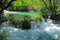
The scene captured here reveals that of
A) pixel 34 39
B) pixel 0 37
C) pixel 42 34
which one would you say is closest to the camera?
pixel 0 37

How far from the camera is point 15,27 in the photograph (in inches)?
686

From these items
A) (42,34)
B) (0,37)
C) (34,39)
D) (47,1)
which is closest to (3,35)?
(0,37)

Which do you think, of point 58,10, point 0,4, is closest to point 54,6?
point 58,10

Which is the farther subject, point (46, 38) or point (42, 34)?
point (42, 34)

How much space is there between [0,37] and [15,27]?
8369 millimetres

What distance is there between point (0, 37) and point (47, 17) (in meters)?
14.7

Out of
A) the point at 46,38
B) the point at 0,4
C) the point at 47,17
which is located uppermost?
the point at 0,4

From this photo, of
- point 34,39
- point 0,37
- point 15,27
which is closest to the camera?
point 0,37

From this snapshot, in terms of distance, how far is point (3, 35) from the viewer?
9219mm

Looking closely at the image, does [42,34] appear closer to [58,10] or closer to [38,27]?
[38,27]

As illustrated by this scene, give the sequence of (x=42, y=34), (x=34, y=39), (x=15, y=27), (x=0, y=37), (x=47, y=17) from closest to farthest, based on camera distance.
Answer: (x=0, y=37), (x=34, y=39), (x=42, y=34), (x=15, y=27), (x=47, y=17)

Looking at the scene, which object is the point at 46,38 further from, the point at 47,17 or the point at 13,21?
the point at 47,17

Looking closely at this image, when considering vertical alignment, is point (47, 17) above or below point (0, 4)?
below

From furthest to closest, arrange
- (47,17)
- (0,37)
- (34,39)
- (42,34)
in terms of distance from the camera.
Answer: (47,17) < (42,34) < (34,39) < (0,37)
